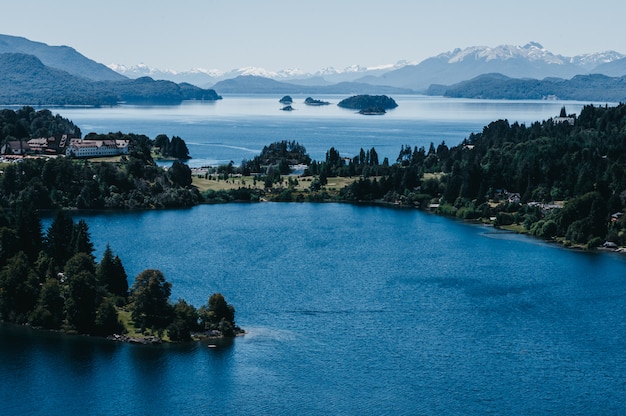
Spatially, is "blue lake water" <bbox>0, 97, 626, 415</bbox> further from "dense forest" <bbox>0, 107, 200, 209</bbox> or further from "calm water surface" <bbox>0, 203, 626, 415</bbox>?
"dense forest" <bbox>0, 107, 200, 209</bbox>

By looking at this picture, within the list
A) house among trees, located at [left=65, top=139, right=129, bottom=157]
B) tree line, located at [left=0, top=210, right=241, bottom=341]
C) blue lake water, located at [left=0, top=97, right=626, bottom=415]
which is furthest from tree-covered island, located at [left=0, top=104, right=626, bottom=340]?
blue lake water, located at [left=0, top=97, right=626, bottom=415]

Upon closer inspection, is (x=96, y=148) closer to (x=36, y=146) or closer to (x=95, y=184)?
(x=36, y=146)

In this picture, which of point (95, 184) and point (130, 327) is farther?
point (95, 184)

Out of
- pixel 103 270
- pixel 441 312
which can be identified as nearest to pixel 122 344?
pixel 103 270

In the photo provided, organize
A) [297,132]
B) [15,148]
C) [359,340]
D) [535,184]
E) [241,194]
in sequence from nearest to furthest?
[359,340] < [535,184] < [241,194] < [15,148] < [297,132]

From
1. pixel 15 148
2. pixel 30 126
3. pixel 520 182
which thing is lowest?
pixel 520 182

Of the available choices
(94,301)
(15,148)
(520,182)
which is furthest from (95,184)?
(520,182)
